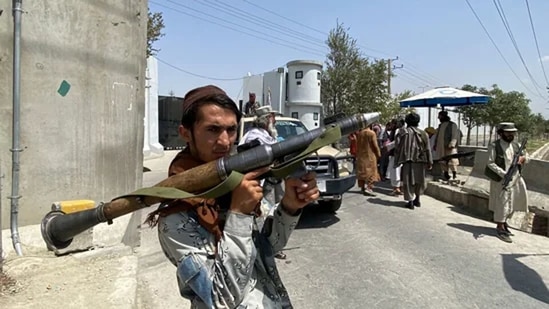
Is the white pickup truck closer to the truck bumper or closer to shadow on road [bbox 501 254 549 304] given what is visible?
the truck bumper

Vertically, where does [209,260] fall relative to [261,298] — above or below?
above

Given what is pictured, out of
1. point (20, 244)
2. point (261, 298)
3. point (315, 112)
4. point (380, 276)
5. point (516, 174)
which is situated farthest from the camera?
point (315, 112)

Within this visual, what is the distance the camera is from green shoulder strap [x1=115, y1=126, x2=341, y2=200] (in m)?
1.14

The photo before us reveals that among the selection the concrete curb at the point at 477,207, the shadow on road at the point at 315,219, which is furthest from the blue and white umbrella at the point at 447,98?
the shadow on road at the point at 315,219

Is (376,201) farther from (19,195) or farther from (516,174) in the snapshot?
(19,195)

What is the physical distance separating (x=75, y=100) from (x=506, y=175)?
601 centimetres

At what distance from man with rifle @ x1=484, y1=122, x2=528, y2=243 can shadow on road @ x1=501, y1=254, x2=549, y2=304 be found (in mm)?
972

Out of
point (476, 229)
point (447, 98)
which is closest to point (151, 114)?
point (447, 98)

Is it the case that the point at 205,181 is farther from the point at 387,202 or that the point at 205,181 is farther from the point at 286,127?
the point at 387,202

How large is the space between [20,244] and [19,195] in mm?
505

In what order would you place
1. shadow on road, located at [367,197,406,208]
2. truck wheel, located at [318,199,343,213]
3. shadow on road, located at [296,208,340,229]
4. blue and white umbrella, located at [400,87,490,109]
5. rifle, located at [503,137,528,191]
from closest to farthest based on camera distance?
rifle, located at [503,137,528,191], shadow on road, located at [296,208,340,229], truck wheel, located at [318,199,343,213], shadow on road, located at [367,197,406,208], blue and white umbrella, located at [400,87,490,109]

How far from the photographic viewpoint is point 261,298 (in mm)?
1345

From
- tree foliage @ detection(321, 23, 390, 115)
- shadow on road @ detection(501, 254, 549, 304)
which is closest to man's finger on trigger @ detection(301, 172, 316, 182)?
A: shadow on road @ detection(501, 254, 549, 304)

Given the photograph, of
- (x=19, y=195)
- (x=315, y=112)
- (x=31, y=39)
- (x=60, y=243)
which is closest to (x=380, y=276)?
(x=60, y=243)
